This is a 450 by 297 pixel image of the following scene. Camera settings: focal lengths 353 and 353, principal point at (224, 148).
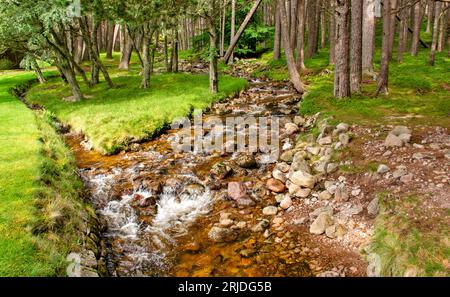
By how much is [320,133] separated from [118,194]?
6787 mm

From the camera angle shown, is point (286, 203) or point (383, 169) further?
point (286, 203)

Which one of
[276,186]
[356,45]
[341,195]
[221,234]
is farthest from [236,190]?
[356,45]

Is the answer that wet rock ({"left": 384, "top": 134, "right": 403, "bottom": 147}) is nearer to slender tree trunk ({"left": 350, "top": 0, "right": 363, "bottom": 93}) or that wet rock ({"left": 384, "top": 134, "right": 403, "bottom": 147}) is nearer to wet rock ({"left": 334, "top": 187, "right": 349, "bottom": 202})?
wet rock ({"left": 334, "top": 187, "right": 349, "bottom": 202})

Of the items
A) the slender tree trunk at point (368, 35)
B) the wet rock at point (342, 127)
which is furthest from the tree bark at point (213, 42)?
the wet rock at point (342, 127)

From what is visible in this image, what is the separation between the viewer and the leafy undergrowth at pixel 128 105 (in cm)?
1474

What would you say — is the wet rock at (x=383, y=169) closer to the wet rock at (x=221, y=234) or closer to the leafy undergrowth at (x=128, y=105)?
the wet rock at (x=221, y=234)

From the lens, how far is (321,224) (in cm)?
771

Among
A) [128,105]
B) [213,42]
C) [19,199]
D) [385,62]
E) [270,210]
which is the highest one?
[213,42]

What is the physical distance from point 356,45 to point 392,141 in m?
6.91

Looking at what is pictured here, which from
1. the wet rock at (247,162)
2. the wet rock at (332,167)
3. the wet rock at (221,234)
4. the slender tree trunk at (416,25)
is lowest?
the wet rock at (221,234)

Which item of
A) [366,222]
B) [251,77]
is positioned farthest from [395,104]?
[251,77]

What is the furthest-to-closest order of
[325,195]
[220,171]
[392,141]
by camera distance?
[220,171] < [392,141] < [325,195]

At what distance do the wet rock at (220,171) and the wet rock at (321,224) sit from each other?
3687 mm

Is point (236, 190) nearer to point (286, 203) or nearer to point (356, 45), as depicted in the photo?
point (286, 203)
